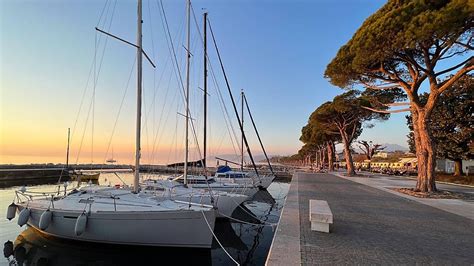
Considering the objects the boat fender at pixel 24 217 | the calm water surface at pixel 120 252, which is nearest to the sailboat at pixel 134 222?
the calm water surface at pixel 120 252

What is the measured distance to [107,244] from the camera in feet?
29.2

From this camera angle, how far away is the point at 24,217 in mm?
10055

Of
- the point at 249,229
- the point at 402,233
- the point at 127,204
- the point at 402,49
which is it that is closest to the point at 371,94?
the point at 402,49

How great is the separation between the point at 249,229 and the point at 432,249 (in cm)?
708

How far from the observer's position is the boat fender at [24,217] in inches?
392

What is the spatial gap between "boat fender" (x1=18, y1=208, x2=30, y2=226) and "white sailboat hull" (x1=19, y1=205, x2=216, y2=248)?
2647 mm

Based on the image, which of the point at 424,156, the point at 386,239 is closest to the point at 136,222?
the point at 386,239

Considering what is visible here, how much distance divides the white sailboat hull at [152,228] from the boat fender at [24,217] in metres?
2.65

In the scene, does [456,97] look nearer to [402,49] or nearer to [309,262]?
[402,49]

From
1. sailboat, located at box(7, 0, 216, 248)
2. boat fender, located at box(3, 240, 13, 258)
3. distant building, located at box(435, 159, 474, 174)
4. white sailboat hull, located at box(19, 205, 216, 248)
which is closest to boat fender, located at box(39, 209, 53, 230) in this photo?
sailboat, located at box(7, 0, 216, 248)

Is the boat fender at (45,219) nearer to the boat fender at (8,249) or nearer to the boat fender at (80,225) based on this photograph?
the boat fender at (8,249)

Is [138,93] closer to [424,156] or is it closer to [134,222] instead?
[134,222]

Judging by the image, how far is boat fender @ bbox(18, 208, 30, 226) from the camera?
32.7 ft

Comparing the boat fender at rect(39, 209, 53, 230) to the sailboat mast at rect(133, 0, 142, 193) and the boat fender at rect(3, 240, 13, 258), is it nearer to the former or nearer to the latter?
the boat fender at rect(3, 240, 13, 258)
